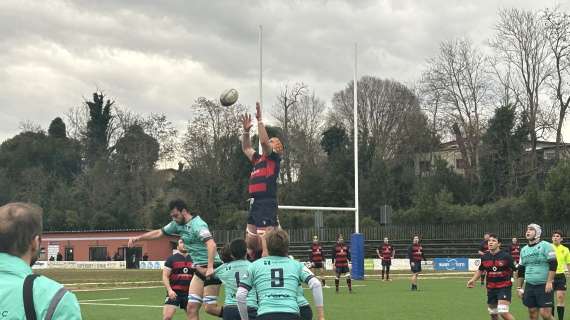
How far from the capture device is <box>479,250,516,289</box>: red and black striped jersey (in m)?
15.2

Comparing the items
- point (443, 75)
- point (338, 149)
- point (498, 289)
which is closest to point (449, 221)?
point (443, 75)

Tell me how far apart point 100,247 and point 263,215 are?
221ft

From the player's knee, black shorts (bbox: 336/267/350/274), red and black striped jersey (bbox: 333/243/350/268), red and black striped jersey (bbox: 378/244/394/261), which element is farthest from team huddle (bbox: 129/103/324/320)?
red and black striped jersey (bbox: 378/244/394/261)

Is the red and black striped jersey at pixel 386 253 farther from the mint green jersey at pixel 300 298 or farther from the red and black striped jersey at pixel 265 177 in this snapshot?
the mint green jersey at pixel 300 298

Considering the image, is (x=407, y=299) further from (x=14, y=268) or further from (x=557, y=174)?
(x=557, y=174)

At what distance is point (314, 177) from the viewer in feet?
257

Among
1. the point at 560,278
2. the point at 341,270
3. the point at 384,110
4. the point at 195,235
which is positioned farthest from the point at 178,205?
the point at 384,110

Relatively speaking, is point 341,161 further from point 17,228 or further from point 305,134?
point 17,228

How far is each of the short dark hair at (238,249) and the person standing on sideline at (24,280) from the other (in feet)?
24.0

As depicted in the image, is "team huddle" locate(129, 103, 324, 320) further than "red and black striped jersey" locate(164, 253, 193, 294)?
No

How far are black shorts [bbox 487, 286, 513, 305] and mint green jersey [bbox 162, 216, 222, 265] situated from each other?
18.6ft

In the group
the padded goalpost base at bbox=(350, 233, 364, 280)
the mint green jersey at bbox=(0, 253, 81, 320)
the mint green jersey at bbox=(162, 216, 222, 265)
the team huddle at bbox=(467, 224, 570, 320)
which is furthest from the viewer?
the padded goalpost base at bbox=(350, 233, 364, 280)

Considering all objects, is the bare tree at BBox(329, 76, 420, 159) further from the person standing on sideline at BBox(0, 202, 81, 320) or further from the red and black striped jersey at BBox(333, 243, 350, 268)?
the person standing on sideline at BBox(0, 202, 81, 320)

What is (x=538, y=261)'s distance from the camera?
15734 millimetres
